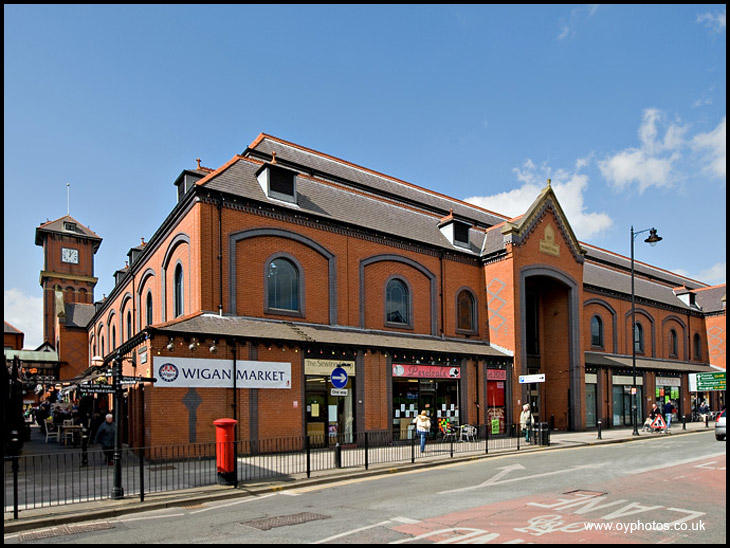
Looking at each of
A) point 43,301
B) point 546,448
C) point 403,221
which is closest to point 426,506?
point 546,448

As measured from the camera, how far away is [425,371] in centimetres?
2522

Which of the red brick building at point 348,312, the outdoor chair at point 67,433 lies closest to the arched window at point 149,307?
the red brick building at point 348,312

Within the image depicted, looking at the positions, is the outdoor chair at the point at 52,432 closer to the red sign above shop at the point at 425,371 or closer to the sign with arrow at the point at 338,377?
the red sign above shop at the point at 425,371

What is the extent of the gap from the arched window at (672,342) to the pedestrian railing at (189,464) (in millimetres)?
25904

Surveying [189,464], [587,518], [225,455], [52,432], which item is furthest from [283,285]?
[587,518]

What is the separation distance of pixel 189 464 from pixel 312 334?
7908mm

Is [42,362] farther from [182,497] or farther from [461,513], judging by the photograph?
[461,513]

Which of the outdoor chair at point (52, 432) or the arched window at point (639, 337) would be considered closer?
the outdoor chair at point (52, 432)

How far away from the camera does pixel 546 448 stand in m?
22.2

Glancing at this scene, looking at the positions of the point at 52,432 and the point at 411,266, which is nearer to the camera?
the point at 411,266

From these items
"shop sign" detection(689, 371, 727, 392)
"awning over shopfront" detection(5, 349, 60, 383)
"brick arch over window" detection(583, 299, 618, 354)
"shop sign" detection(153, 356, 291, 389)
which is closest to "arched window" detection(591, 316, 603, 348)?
"brick arch over window" detection(583, 299, 618, 354)

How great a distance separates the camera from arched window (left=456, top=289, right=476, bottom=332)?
2941cm

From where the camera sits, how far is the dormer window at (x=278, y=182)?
76.5ft

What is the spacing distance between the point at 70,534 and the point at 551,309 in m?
28.8
